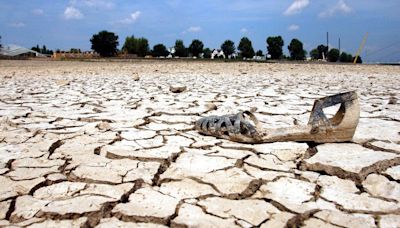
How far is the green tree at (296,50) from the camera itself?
47247mm

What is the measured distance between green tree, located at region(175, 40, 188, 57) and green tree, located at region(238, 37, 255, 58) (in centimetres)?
750

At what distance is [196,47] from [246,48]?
6.82 m

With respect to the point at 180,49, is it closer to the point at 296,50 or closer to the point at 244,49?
the point at 244,49

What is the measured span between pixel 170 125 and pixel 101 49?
39436mm

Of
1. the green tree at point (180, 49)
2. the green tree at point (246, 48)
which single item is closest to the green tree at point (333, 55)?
the green tree at point (246, 48)

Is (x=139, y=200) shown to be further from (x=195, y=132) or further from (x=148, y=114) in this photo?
(x=148, y=114)

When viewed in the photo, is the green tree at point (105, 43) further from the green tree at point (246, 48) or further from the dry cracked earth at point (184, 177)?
the dry cracked earth at point (184, 177)

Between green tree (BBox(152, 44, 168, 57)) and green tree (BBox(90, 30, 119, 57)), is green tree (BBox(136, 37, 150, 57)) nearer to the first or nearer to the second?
green tree (BBox(152, 44, 168, 57))

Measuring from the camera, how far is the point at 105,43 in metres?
39.2

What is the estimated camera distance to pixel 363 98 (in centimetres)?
387

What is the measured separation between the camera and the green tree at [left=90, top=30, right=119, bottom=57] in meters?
39.3

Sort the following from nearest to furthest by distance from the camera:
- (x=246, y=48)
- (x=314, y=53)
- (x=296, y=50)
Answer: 1. (x=246, y=48)
2. (x=296, y=50)
3. (x=314, y=53)

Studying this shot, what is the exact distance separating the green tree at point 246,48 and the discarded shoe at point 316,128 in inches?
1743

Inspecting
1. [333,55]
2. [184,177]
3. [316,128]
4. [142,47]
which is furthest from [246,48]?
[184,177]
